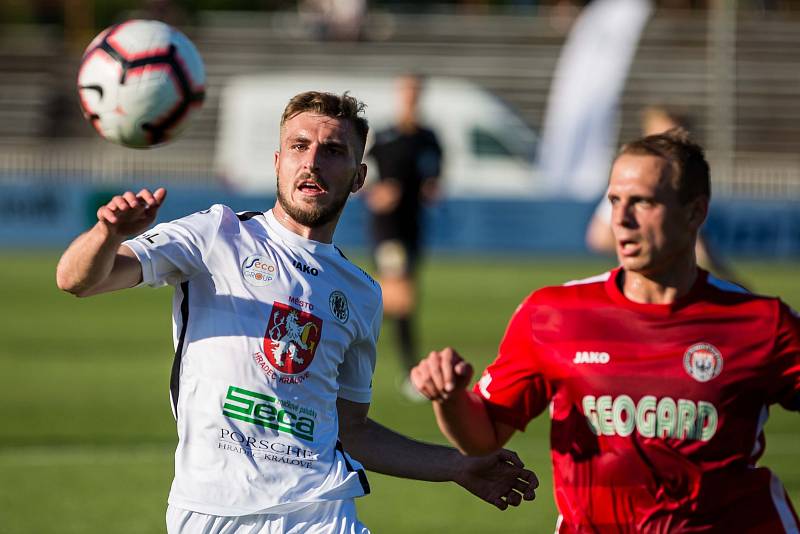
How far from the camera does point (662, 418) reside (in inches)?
182

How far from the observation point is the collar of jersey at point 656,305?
15.6 ft

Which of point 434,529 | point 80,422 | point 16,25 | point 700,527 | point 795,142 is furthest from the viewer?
point 16,25

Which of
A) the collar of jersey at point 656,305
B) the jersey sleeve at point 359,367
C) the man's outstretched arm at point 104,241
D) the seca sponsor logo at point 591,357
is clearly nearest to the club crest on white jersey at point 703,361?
the collar of jersey at point 656,305

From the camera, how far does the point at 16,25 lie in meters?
38.4

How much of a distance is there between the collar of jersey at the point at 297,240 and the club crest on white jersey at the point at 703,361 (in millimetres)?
1291

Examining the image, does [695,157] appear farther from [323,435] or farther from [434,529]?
[434,529]

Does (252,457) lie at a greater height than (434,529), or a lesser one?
greater

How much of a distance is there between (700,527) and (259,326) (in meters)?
1.59

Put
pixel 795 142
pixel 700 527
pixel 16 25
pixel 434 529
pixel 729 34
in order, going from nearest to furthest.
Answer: pixel 700 527 < pixel 434 529 < pixel 729 34 < pixel 795 142 < pixel 16 25

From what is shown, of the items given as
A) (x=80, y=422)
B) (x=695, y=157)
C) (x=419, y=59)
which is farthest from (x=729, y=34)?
(x=695, y=157)

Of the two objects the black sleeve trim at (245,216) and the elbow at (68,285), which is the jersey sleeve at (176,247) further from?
the elbow at (68,285)

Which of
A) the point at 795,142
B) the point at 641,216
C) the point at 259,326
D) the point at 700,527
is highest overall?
the point at 641,216

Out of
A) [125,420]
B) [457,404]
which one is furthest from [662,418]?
[125,420]

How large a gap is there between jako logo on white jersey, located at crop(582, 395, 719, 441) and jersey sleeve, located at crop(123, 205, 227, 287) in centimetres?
147
